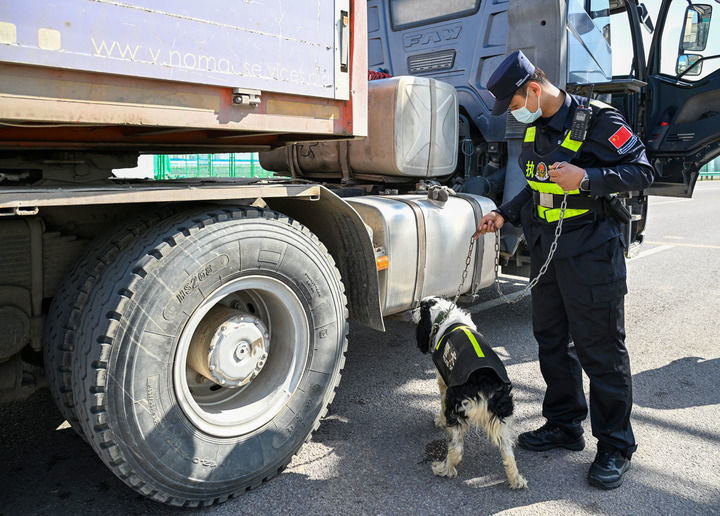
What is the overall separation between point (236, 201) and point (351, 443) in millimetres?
1429

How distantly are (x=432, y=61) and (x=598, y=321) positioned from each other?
3.12m

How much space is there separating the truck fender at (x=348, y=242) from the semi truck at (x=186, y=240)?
1cm

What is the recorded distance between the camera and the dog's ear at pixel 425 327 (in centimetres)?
315

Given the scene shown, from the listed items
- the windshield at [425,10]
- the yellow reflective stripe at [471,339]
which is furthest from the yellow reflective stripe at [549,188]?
the windshield at [425,10]

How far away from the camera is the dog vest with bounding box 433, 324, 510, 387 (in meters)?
2.61

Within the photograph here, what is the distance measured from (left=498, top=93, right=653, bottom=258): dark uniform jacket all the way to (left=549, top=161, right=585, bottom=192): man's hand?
61 millimetres

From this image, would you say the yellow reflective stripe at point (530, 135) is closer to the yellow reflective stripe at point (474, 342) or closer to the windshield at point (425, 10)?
the yellow reflective stripe at point (474, 342)

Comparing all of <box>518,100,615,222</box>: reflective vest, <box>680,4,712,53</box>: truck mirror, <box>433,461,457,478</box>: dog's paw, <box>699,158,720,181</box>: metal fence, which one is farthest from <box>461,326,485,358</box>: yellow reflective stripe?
<box>699,158,720,181</box>: metal fence

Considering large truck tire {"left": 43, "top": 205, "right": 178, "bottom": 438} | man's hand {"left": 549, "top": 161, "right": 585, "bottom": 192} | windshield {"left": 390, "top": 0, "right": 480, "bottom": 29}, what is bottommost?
large truck tire {"left": 43, "top": 205, "right": 178, "bottom": 438}

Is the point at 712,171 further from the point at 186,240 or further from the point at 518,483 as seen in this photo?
the point at 186,240

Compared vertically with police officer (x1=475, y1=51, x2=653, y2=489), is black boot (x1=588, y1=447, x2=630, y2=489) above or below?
below

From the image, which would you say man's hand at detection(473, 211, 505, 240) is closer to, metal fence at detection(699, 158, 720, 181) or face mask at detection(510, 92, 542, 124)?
face mask at detection(510, 92, 542, 124)

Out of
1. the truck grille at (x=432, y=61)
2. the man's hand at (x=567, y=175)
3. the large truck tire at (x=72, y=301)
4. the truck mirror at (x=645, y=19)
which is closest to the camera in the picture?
the large truck tire at (x=72, y=301)

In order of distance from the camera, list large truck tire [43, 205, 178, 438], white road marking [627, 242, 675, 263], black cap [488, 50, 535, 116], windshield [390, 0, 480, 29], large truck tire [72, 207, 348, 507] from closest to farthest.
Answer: large truck tire [72, 207, 348, 507] → large truck tire [43, 205, 178, 438] → black cap [488, 50, 535, 116] → windshield [390, 0, 480, 29] → white road marking [627, 242, 675, 263]
